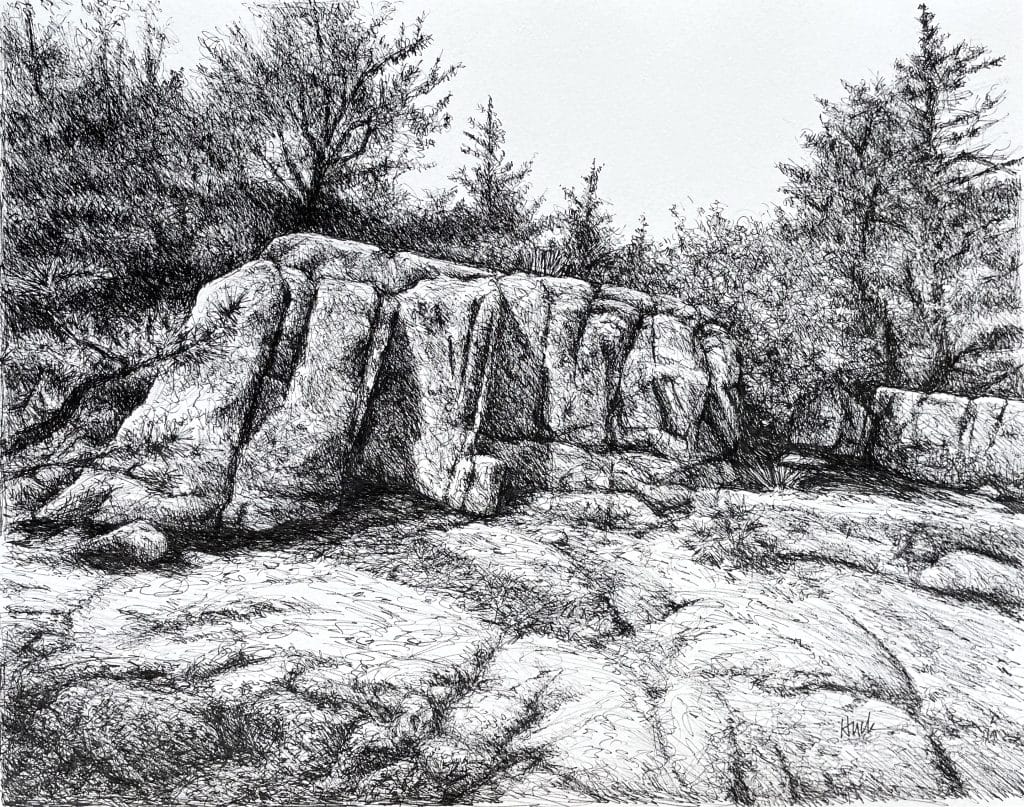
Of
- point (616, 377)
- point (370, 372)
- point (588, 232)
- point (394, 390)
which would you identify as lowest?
point (394, 390)

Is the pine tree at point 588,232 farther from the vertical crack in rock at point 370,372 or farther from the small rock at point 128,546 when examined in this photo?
the small rock at point 128,546

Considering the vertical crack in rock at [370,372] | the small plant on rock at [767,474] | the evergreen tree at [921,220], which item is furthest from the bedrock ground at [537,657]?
the evergreen tree at [921,220]

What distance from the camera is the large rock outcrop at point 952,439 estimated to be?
24.1ft

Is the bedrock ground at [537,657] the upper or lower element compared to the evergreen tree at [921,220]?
lower

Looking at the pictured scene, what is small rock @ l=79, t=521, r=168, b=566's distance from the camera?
6.12 m

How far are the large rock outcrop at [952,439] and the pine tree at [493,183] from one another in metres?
4.84

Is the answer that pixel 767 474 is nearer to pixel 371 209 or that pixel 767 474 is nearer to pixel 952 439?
pixel 952 439

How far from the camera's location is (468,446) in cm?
727

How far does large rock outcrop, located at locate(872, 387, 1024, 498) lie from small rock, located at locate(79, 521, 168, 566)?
7819 mm

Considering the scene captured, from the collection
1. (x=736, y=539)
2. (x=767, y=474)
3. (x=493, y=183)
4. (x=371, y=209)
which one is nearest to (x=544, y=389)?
(x=493, y=183)

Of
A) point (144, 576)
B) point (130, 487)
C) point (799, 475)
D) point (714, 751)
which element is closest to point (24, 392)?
point (130, 487)

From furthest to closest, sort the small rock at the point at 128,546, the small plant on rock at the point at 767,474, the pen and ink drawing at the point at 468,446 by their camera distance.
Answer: the small plant on rock at the point at 767,474, the small rock at the point at 128,546, the pen and ink drawing at the point at 468,446

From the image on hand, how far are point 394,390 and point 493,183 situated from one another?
2451mm

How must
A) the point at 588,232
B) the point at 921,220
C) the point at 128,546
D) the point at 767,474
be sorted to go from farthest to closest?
the point at 921,220 → the point at 767,474 → the point at 588,232 → the point at 128,546
